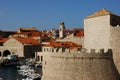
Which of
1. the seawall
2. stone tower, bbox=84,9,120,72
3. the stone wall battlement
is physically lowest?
the seawall

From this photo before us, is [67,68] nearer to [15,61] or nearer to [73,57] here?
[73,57]

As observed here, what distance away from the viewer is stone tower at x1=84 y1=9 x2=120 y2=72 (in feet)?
92.5

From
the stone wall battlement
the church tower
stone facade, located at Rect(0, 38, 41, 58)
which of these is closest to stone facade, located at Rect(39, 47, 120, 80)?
the stone wall battlement

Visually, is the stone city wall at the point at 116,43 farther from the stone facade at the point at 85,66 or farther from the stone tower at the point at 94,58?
the stone facade at the point at 85,66

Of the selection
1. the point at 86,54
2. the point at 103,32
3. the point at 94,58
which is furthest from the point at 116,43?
the point at 86,54

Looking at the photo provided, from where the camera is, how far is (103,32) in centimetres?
2931

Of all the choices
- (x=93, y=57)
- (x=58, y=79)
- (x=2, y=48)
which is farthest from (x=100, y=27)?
(x=2, y=48)

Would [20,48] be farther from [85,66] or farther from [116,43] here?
[116,43]

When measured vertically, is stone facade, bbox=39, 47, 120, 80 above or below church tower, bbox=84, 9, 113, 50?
below

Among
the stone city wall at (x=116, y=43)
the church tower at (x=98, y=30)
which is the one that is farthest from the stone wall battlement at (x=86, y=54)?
the church tower at (x=98, y=30)

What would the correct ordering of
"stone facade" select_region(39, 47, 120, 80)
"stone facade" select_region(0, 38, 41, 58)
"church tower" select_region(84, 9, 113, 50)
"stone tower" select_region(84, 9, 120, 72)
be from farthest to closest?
"stone facade" select_region(0, 38, 41, 58), "church tower" select_region(84, 9, 113, 50), "stone tower" select_region(84, 9, 120, 72), "stone facade" select_region(39, 47, 120, 80)

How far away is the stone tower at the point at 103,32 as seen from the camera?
28.2 metres

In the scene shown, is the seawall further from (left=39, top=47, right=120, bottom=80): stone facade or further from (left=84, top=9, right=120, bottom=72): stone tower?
(left=84, top=9, right=120, bottom=72): stone tower

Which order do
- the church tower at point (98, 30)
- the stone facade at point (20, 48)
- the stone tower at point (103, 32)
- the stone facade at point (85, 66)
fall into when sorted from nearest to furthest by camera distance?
1. the stone facade at point (85, 66)
2. the stone tower at point (103, 32)
3. the church tower at point (98, 30)
4. the stone facade at point (20, 48)
